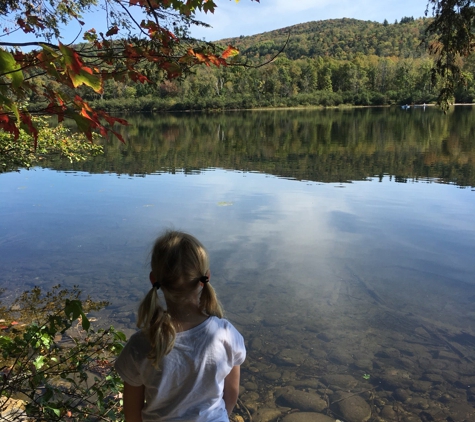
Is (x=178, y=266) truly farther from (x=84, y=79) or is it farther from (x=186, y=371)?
(x=84, y=79)

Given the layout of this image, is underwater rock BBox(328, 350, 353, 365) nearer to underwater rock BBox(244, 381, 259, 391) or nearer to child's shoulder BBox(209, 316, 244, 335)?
underwater rock BBox(244, 381, 259, 391)

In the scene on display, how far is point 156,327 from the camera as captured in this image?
160 centimetres

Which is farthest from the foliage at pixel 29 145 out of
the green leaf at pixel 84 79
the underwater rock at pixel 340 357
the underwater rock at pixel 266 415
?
the green leaf at pixel 84 79

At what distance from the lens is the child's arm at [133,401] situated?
1764 millimetres

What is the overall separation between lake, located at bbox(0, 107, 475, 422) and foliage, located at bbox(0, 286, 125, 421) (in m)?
0.60

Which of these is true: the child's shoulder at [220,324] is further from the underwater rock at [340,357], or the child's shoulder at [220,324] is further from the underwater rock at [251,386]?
the underwater rock at [340,357]

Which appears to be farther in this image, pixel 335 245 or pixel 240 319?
pixel 335 245

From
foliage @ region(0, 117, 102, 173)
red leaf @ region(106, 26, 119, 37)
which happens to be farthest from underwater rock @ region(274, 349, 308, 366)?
foliage @ region(0, 117, 102, 173)

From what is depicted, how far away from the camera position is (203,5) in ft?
9.61

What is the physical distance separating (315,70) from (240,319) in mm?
107776

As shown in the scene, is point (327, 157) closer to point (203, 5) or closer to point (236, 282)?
point (236, 282)

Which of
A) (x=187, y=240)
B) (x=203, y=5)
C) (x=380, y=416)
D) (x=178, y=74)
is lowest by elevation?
(x=380, y=416)

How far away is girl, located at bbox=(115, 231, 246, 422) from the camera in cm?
166

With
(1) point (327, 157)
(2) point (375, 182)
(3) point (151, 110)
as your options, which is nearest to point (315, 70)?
(3) point (151, 110)
